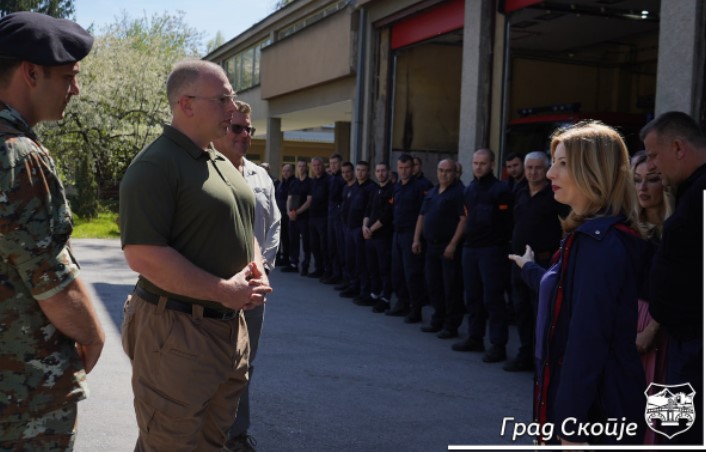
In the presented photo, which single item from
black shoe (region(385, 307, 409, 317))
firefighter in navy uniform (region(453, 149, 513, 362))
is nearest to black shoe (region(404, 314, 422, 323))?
black shoe (region(385, 307, 409, 317))

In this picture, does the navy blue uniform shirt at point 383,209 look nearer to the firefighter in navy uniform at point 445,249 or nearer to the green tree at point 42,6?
the firefighter in navy uniform at point 445,249

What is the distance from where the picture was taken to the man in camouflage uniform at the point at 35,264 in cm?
221

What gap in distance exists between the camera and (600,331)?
256cm

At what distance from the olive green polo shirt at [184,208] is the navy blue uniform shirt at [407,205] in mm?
6847

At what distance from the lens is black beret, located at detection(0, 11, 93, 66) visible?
228 cm

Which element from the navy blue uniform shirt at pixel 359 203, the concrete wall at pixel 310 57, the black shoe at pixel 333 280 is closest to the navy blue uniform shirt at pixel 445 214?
the navy blue uniform shirt at pixel 359 203

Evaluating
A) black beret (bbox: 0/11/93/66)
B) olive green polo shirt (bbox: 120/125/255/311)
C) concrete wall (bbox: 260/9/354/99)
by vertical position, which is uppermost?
concrete wall (bbox: 260/9/354/99)

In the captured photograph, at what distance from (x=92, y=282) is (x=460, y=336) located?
586 centimetres

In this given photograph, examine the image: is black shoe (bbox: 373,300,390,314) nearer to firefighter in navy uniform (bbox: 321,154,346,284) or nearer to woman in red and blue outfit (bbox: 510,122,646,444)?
firefighter in navy uniform (bbox: 321,154,346,284)

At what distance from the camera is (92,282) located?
11.4 metres

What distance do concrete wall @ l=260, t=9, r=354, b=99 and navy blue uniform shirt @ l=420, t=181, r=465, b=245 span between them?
7414mm

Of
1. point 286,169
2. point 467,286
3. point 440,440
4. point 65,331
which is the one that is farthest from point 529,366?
point 286,169

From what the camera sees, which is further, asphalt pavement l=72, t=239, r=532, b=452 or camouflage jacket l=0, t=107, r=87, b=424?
asphalt pavement l=72, t=239, r=532, b=452

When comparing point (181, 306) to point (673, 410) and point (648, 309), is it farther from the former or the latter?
point (648, 309)
